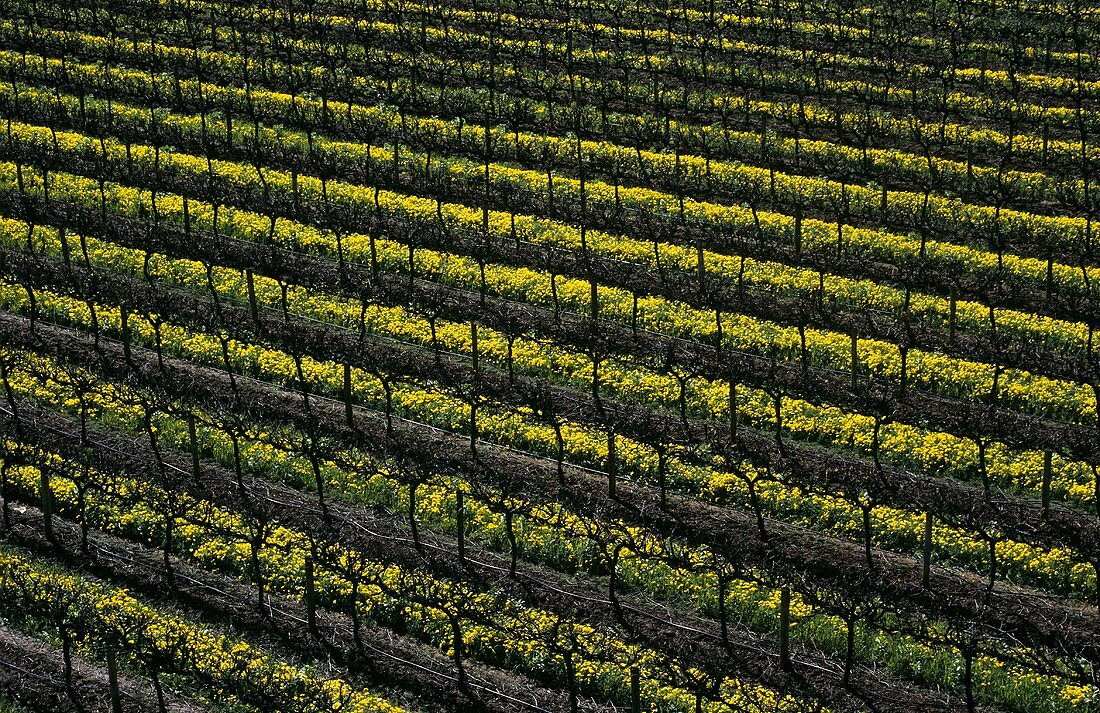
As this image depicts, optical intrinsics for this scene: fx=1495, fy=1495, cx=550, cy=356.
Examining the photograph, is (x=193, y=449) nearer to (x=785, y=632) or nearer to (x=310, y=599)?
(x=310, y=599)

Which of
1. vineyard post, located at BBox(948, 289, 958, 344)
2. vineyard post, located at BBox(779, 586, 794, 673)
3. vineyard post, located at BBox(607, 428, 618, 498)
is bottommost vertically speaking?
vineyard post, located at BBox(779, 586, 794, 673)

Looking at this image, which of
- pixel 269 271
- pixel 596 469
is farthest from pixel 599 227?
pixel 596 469

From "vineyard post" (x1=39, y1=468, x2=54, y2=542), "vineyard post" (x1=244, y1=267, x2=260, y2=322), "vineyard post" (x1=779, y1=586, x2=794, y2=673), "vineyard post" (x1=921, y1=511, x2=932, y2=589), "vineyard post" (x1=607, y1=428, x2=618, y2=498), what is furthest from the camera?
"vineyard post" (x1=244, y1=267, x2=260, y2=322)

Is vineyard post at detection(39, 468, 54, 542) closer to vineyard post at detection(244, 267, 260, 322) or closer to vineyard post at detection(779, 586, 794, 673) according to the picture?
vineyard post at detection(244, 267, 260, 322)

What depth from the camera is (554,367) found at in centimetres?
3025

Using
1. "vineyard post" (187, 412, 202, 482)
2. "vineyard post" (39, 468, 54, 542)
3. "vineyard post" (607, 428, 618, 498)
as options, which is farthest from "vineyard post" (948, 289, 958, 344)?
"vineyard post" (39, 468, 54, 542)

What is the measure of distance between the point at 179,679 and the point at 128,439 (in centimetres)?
717

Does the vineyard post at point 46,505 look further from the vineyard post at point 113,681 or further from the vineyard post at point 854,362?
the vineyard post at point 854,362

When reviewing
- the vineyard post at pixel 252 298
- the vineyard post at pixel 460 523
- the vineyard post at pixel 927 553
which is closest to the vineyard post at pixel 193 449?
the vineyard post at pixel 460 523

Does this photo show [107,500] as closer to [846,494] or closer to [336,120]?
[846,494]

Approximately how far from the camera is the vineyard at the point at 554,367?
74.1 feet

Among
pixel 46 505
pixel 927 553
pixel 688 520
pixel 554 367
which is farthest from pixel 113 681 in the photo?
pixel 927 553

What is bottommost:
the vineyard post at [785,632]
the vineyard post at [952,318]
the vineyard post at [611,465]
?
the vineyard post at [785,632]

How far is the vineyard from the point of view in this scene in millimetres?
22594
